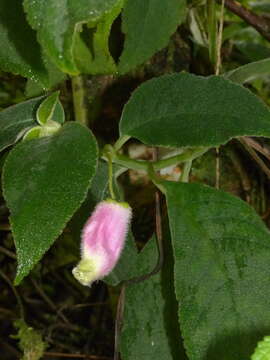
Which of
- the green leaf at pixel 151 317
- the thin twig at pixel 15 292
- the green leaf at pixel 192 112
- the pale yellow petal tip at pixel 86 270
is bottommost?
the thin twig at pixel 15 292

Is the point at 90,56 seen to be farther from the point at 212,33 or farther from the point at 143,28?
the point at 212,33

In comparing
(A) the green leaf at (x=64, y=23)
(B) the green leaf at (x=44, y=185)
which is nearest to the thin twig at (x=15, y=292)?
(B) the green leaf at (x=44, y=185)

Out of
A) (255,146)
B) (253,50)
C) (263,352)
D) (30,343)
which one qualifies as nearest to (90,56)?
(255,146)

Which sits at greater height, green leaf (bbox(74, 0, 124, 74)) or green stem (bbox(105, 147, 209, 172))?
green leaf (bbox(74, 0, 124, 74))

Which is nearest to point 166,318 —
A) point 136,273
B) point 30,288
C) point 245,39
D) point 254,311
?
point 136,273

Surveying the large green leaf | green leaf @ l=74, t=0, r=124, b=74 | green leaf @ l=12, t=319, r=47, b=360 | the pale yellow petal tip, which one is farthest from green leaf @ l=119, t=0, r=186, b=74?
green leaf @ l=12, t=319, r=47, b=360

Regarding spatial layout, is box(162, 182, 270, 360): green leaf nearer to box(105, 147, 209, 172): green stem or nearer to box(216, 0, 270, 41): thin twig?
box(105, 147, 209, 172): green stem

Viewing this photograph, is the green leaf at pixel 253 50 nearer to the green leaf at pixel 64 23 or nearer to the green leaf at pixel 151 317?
the green leaf at pixel 151 317
